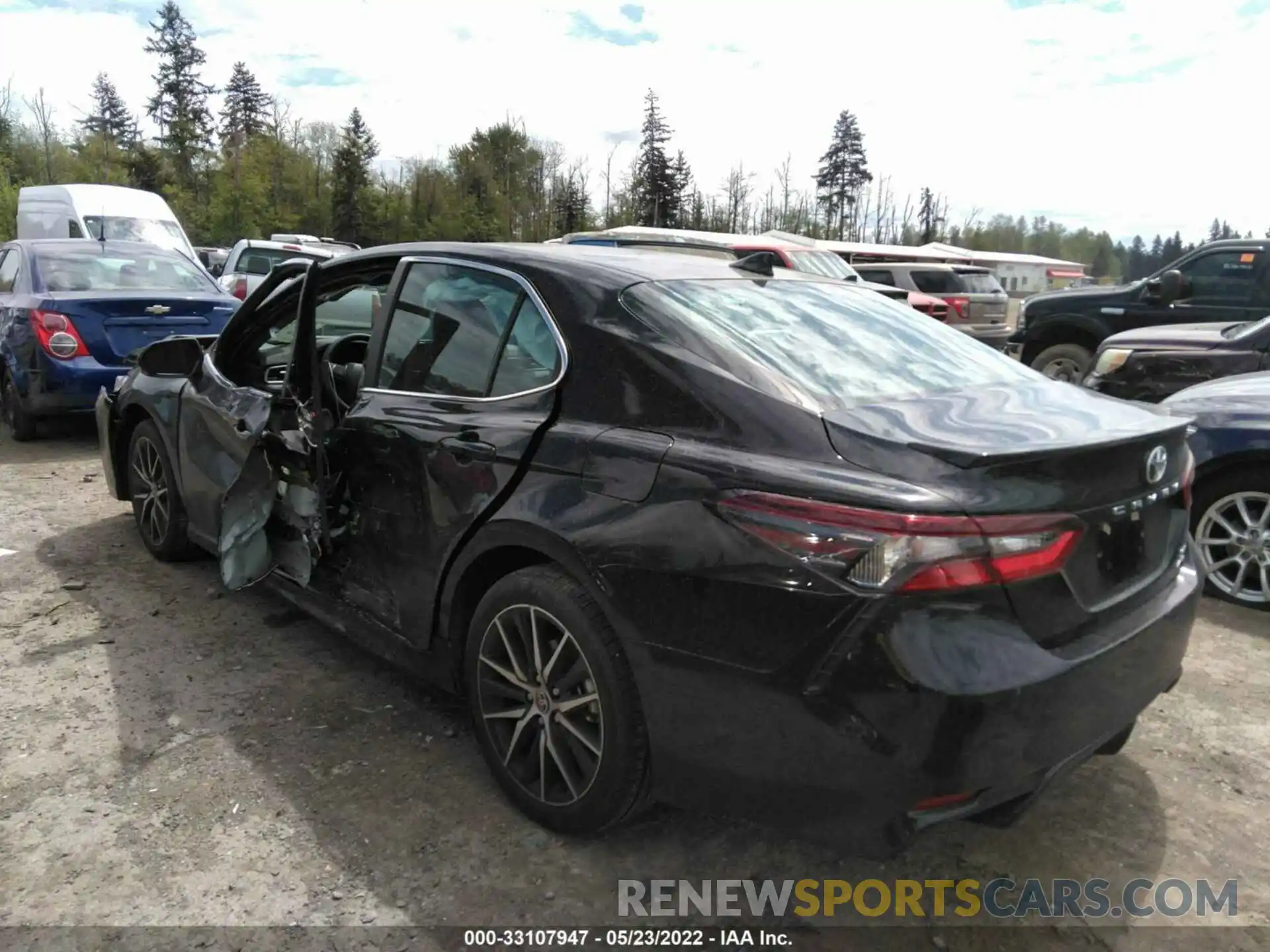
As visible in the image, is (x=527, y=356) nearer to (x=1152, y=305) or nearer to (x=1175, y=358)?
(x=1175, y=358)

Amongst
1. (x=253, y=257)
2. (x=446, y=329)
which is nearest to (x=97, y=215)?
(x=253, y=257)

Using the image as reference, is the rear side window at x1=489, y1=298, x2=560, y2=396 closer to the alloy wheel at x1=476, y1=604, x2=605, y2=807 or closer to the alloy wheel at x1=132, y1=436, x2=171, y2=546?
the alloy wheel at x1=476, y1=604, x2=605, y2=807

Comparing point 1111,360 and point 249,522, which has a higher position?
point 1111,360

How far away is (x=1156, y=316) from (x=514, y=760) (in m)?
9.49

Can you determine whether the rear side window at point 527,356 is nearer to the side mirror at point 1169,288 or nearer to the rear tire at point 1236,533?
the rear tire at point 1236,533

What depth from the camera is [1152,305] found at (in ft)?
32.0

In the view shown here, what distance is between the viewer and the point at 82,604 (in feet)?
14.3

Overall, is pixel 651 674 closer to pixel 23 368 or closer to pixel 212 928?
pixel 212 928

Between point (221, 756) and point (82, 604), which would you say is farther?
point (82, 604)

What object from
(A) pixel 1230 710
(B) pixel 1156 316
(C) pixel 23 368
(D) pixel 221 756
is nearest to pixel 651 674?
(D) pixel 221 756

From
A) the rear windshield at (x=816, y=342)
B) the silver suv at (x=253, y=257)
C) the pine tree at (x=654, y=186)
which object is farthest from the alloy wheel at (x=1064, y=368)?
the pine tree at (x=654, y=186)

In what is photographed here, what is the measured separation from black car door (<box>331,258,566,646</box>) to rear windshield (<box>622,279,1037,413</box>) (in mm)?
399

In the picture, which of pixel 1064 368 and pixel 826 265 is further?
pixel 826 265

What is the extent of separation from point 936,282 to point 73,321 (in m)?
12.9
